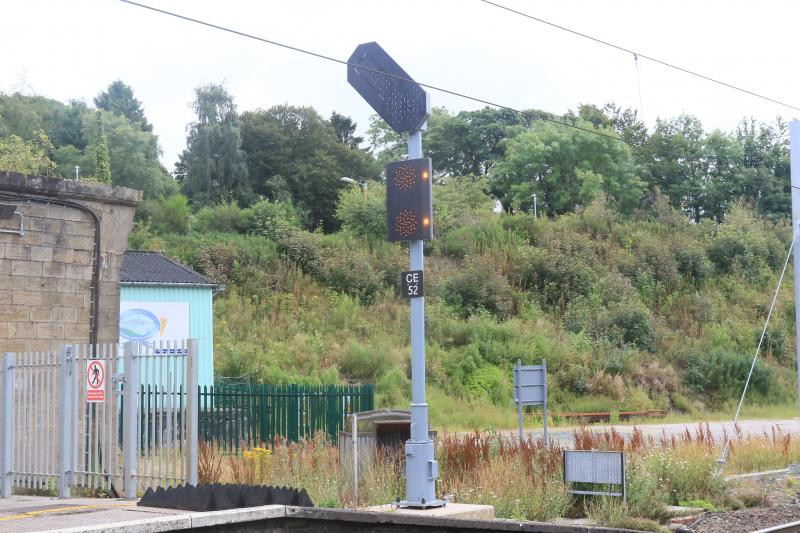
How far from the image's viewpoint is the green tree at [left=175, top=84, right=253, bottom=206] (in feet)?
203

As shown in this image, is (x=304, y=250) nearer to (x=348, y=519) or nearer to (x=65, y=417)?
(x=65, y=417)

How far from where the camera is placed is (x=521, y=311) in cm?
4394

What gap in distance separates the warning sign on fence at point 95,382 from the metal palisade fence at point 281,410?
17.5 feet

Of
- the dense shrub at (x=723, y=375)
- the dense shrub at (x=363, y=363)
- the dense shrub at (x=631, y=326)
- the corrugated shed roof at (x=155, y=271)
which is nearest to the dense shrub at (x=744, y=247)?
the dense shrub at (x=631, y=326)

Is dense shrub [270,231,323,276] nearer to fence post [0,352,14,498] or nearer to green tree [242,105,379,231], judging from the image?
green tree [242,105,379,231]

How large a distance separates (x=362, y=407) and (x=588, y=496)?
7.55 m

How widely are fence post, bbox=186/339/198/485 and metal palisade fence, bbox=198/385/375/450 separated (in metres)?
6.15

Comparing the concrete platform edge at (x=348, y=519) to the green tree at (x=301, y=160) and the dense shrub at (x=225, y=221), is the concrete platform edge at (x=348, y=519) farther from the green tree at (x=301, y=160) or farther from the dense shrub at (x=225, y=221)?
the green tree at (x=301, y=160)

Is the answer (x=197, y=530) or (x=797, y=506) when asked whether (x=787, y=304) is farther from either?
(x=197, y=530)

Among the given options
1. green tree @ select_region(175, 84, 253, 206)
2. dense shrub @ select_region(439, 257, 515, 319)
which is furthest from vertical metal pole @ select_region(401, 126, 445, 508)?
green tree @ select_region(175, 84, 253, 206)

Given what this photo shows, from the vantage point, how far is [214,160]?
6278 centimetres

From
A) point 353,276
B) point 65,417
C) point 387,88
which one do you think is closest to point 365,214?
point 353,276

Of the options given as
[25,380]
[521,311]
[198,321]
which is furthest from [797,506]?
[521,311]

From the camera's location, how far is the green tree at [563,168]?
61706 millimetres
